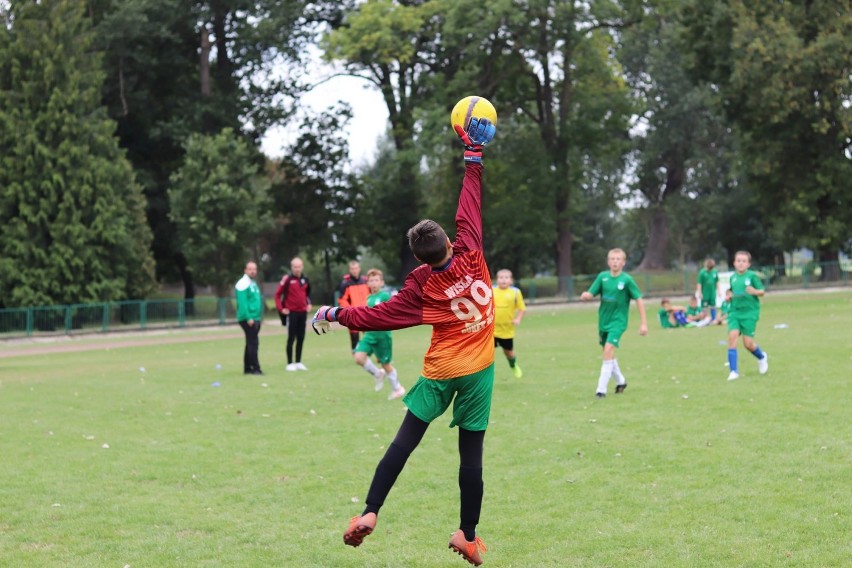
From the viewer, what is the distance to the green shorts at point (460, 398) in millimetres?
6074

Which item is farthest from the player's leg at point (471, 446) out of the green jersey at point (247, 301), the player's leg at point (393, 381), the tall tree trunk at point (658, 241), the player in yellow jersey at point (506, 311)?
the tall tree trunk at point (658, 241)

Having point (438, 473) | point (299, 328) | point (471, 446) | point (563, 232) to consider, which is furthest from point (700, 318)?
point (563, 232)

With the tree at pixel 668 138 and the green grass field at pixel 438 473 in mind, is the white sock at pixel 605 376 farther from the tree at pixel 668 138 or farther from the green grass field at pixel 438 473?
the tree at pixel 668 138

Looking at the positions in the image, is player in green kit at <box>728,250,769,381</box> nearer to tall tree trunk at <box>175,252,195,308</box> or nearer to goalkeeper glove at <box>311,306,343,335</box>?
goalkeeper glove at <box>311,306,343,335</box>

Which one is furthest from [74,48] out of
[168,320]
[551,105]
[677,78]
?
[677,78]

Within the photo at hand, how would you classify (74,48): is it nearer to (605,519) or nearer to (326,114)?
(326,114)

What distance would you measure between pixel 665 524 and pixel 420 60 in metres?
43.2

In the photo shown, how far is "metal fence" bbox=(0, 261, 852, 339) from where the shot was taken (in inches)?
1378

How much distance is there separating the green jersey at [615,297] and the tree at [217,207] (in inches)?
1205

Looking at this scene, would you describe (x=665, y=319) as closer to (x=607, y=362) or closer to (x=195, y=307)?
(x=607, y=362)

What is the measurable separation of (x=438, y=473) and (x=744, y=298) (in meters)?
7.43

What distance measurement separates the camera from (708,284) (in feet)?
93.0

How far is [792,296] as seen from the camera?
4216 cm

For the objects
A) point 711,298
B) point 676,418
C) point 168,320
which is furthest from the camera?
point 168,320
